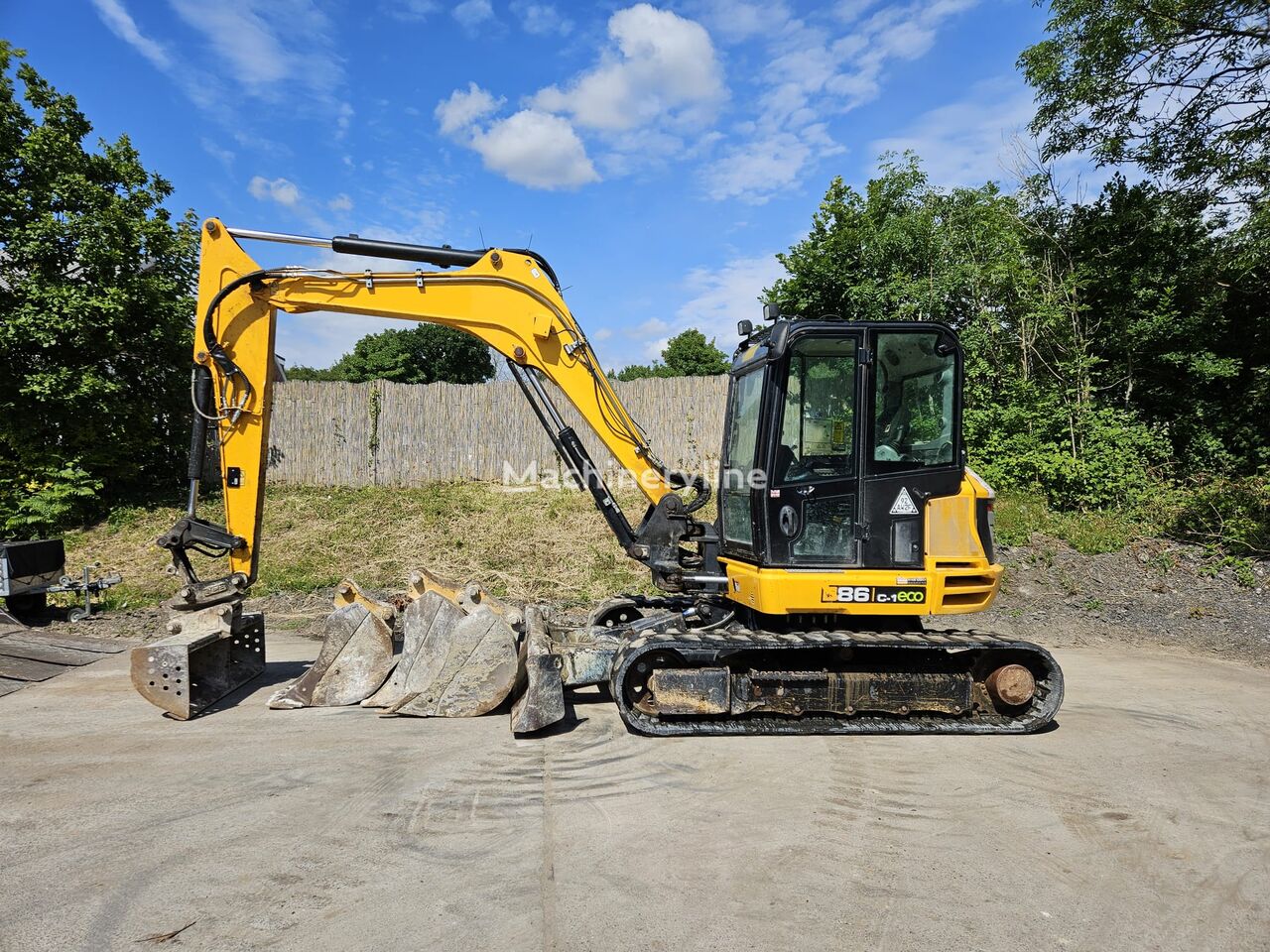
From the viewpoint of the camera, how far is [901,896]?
130 inches

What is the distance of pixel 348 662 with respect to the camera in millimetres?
5969

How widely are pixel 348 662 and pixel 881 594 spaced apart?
4237 millimetres

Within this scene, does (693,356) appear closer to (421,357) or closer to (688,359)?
(688,359)

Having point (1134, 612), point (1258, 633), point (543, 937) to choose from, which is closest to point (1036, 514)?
point (1134, 612)

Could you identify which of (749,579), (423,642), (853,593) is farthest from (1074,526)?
(423,642)

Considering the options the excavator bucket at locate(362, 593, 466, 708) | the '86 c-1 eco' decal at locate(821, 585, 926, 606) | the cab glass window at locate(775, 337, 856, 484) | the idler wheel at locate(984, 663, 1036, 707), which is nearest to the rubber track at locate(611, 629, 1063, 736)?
the idler wheel at locate(984, 663, 1036, 707)

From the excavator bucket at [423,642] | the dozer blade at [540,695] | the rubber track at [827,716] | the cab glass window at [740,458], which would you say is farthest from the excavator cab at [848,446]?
the excavator bucket at [423,642]

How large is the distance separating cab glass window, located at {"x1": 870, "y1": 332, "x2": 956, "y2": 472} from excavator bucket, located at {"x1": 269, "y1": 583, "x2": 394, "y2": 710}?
4.14 meters

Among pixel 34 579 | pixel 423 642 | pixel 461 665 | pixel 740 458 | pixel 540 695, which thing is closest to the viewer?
pixel 540 695

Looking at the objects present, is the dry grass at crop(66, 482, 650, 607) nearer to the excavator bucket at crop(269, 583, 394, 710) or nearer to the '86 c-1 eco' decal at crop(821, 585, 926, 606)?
the excavator bucket at crop(269, 583, 394, 710)

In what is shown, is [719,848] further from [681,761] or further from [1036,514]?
[1036,514]

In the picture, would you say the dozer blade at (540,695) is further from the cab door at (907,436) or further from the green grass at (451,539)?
the green grass at (451,539)

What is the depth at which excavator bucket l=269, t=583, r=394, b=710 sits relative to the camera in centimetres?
591

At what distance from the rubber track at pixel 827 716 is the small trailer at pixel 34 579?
296 inches
